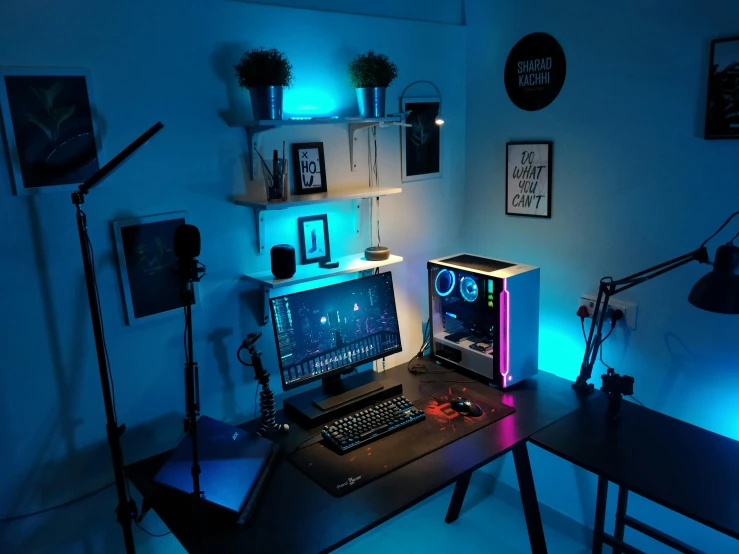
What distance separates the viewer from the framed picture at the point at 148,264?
1.80m

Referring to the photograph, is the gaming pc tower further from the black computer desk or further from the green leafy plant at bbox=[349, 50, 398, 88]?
the green leafy plant at bbox=[349, 50, 398, 88]

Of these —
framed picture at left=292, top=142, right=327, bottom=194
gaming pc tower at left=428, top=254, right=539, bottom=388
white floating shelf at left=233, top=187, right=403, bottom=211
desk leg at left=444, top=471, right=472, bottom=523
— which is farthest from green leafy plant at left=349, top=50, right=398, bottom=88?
desk leg at left=444, top=471, right=472, bottom=523

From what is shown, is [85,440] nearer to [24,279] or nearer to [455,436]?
[24,279]

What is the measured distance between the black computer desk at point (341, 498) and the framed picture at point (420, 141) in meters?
1.10

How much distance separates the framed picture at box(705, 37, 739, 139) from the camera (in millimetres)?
1855

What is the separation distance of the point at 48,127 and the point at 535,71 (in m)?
1.86

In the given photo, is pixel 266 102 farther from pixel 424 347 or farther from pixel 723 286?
pixel 723 286

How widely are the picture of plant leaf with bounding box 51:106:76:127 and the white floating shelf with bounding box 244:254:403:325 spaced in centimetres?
76

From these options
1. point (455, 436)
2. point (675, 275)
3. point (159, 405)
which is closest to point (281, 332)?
point (159, 405)

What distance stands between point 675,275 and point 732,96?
0.63 meters

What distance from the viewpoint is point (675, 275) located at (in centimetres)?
211

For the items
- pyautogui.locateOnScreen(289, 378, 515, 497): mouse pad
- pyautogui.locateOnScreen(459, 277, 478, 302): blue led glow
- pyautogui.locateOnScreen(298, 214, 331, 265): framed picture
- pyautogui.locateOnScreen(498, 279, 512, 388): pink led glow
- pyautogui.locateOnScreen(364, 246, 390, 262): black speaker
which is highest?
pyautogui.locateOnScreen(298, 214, 331, 265): framed picture

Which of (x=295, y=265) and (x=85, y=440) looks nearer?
(x=85, y=440)

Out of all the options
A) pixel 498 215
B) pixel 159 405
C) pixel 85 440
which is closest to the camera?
pixel 85 440
